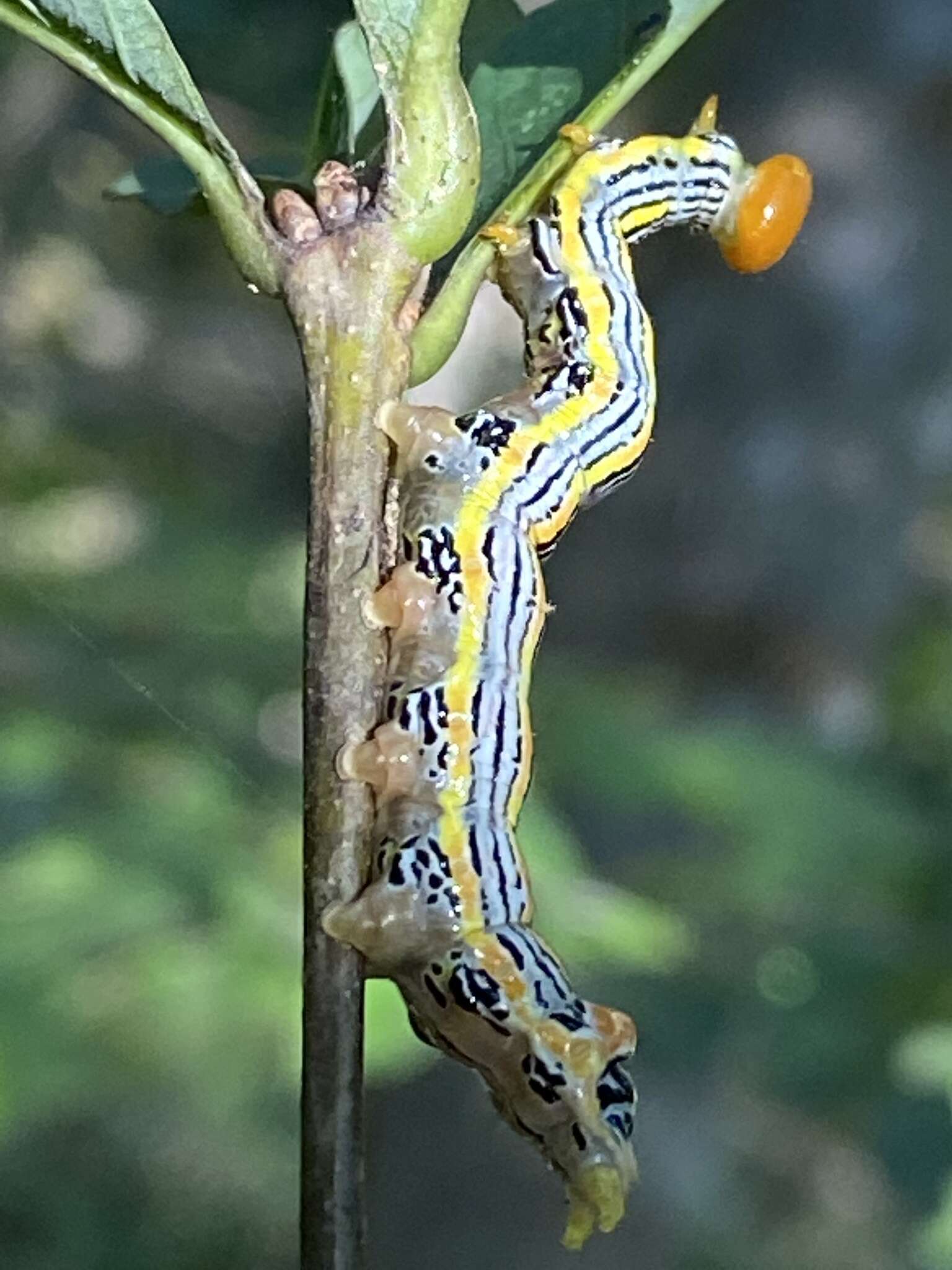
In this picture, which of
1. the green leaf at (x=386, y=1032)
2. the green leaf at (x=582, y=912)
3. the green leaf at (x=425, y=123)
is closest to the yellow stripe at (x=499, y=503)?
the green leaf at (x=425, y=123)

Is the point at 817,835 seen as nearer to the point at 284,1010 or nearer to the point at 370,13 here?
the point at 284,1010

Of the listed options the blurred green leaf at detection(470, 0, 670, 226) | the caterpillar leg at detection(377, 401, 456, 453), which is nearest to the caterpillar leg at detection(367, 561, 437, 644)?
the caterpillar leg at detection(377, 401, 456, 453)

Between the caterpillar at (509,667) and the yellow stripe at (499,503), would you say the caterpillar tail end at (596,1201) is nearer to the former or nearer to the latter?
the caterpillar at (509,667)

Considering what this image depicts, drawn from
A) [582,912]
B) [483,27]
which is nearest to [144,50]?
[483,27]

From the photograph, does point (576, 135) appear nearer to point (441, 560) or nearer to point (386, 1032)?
point (441, 560)

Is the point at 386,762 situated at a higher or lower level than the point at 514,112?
lower

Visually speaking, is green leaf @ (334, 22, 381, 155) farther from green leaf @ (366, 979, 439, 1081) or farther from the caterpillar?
green leaf @ (366, 979, 439, 1081)
